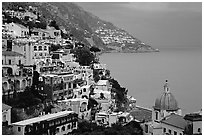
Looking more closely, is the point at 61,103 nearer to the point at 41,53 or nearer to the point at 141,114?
the point at 41,53

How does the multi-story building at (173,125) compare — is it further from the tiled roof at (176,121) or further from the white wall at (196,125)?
the white wall at (196,125)

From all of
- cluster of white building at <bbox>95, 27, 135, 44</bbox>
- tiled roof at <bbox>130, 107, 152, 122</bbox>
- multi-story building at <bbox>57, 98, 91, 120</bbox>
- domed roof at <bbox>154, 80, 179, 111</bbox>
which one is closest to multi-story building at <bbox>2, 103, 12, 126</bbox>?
multi-story building at <bbox>57, 98, 91, 120</bbox>

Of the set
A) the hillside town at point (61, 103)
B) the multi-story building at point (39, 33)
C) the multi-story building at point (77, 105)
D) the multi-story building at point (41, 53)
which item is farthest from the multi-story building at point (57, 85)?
the multi-story building at point (39, 33)

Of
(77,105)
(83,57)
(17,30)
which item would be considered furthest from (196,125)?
(17,30)

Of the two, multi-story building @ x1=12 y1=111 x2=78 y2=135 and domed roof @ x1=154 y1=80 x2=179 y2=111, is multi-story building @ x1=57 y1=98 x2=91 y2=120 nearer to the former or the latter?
multi-story building @ x1=12 y1=111 x2=78 y2=135

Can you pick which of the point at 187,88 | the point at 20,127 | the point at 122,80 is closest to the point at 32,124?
the point at 20,127

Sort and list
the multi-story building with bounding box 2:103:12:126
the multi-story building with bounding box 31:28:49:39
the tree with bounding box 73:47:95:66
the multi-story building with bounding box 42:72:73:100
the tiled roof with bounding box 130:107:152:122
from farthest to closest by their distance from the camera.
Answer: the multi-story building with bounding box 31:28:49:39 < the tree with bounding box 73:47:95:66 < the tiled roof with bounding box 130:107:152:122 < the multi-story building with bounding box 42:72:73:100 < the multi-story building with bounding box 2:103:12:126

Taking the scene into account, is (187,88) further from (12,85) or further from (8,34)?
(12,85)
